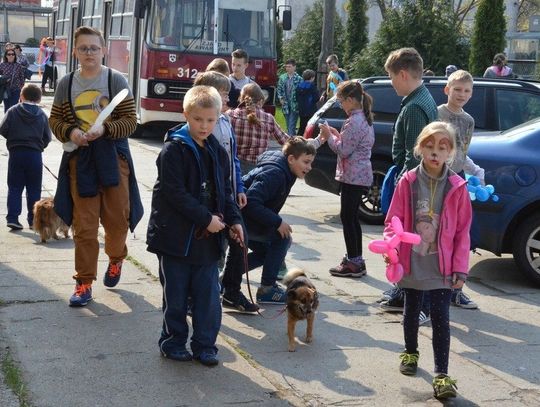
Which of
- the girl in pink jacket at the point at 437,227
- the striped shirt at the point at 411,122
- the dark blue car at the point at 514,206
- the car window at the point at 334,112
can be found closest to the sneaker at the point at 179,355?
the girl in pink jacket at the point at 437,227

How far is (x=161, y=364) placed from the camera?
5352 mm

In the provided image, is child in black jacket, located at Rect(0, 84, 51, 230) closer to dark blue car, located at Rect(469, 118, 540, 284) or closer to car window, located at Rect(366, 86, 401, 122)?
car window, located at Rect(366, 86, 401, 122)

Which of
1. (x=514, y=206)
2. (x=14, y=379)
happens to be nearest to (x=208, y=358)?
(x=14, y=379)

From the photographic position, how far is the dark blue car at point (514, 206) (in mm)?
7711

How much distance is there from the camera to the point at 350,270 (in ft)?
25.9

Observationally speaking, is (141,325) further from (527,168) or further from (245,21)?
(245,21)

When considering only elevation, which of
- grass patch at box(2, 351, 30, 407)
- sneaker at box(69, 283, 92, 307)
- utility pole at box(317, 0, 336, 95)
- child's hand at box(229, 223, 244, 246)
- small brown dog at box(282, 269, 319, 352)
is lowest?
grass patch at box(2, 351, 30, 407)

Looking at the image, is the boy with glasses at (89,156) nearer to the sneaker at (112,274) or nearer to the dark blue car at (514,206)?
the sneaker at (112,274)

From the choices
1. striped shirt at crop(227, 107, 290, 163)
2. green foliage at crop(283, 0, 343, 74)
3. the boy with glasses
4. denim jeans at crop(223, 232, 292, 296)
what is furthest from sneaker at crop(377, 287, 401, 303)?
green foliage at crop(283, 0, 343, 74)

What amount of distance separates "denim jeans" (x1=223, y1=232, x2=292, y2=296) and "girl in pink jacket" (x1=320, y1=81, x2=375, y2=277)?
3.82ft

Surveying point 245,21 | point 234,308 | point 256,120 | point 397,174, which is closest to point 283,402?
point 234,308

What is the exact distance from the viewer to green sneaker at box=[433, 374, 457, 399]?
4.96 m

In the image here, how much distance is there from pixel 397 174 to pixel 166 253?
222 cm

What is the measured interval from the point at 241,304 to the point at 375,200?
422 centimetres
